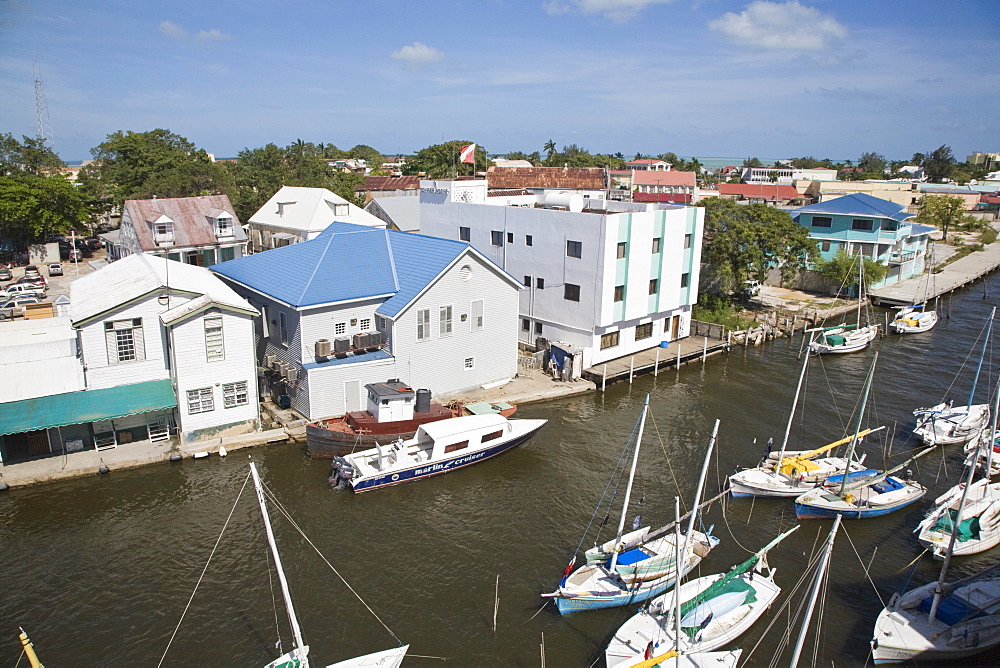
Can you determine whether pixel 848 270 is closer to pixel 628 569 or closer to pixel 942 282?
pixel 942 282

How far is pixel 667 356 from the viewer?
47812 mm

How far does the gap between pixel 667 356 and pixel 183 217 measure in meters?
49.1

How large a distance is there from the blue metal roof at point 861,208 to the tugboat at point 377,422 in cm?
6029

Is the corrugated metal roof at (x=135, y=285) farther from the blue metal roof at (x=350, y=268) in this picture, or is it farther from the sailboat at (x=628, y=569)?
the sailboat at (x=628, y=569)

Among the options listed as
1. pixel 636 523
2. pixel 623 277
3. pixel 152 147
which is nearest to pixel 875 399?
pixel 623 277

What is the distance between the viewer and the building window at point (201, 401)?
1260 inches

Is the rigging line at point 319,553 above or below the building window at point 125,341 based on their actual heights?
below

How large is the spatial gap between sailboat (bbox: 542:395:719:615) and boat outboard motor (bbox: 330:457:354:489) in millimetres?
10940

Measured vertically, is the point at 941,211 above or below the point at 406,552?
above

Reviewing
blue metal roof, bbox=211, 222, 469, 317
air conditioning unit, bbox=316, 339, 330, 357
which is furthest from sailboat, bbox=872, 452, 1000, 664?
air conditioning unit, bbox=316, 339, 330, 357

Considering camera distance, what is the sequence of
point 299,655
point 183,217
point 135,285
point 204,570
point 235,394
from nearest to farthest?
1. point 299,655
2. point 204,570
3. point 135,285
4. point 235,394
5. point 183,217

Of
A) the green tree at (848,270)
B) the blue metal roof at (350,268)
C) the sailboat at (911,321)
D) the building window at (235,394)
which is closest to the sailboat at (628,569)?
the blue metal roof at (350,268)

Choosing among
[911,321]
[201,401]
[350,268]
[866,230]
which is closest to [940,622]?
[201,401]

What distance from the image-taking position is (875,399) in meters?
42.5
